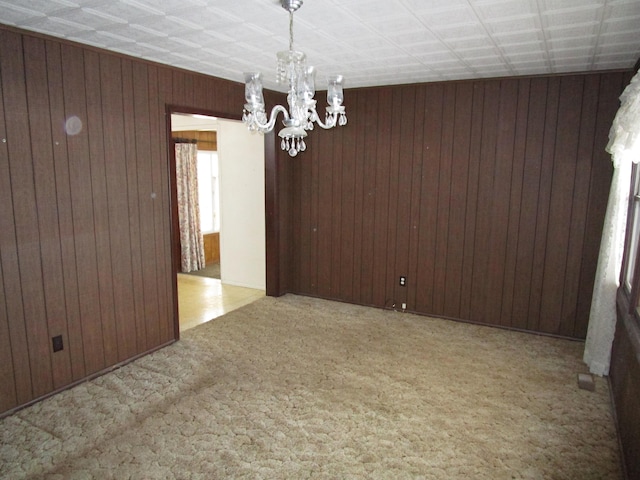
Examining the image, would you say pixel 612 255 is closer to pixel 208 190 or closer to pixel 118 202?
pixel 118 202

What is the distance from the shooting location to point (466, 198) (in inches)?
175

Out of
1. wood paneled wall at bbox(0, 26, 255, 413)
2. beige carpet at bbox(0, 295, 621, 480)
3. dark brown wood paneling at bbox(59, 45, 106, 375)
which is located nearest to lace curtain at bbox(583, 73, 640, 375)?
beige carpet at bbox(0, 295, 621, 480)

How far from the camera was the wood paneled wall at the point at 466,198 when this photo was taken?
3.99 meters

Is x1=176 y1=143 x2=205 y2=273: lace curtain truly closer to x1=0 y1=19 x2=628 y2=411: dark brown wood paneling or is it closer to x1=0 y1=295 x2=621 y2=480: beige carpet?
x1=0 y1=19 x2=628 y2=411: dark brown wood paneling

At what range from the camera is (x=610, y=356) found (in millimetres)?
3314

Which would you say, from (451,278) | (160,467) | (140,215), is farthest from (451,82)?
(160,467)

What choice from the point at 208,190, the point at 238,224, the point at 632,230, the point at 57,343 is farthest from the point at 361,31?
the point at 208,190

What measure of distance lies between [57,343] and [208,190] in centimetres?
454

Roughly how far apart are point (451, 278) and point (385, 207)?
1048 millimetres

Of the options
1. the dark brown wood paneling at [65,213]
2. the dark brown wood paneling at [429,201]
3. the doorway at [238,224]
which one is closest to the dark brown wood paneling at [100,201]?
the dark brown wood paneling at [65,213]

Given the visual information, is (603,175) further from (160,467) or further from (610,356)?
(160,467)

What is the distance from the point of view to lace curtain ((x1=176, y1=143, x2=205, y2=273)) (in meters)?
6.64

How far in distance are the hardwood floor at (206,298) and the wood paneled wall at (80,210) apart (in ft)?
2.52

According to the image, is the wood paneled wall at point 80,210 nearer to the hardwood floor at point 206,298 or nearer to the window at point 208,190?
the hardwood floor at point 206,298
